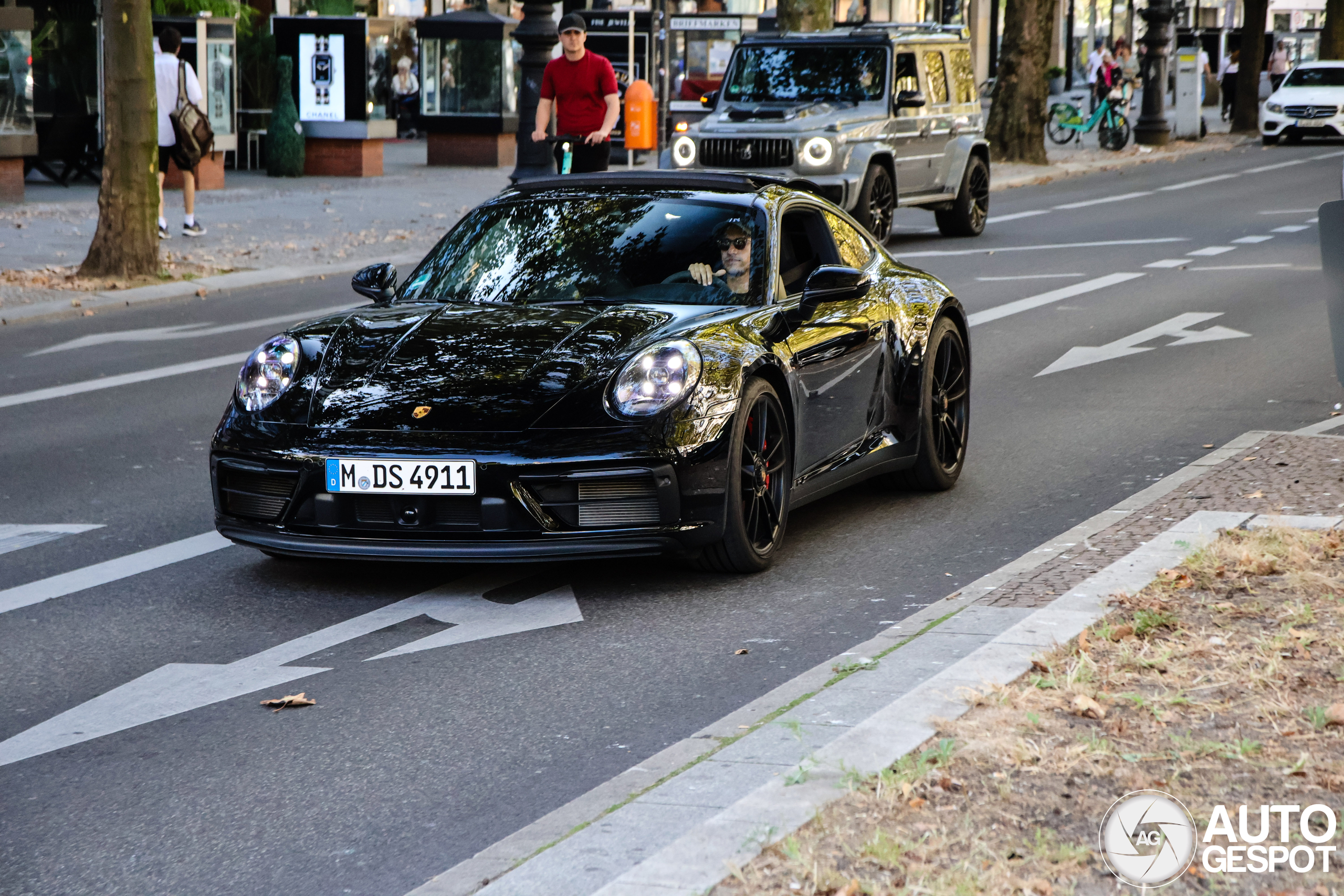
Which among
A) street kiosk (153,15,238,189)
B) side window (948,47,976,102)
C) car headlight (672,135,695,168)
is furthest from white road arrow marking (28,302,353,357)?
street kiosk (153,15,238,189)

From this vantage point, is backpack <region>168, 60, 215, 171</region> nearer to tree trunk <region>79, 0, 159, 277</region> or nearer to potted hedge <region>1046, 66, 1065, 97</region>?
tree trunk <region>79, 0, 159, 277</region>

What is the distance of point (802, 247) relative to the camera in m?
7.54

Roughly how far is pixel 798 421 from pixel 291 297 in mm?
9341

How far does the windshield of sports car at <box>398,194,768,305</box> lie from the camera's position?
7.05 metres

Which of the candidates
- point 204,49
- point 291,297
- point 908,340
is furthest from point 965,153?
point 908,340

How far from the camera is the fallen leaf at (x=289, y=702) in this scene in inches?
205

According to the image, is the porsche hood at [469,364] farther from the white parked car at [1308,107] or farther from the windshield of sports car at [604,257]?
the white parked car at [1308,107]

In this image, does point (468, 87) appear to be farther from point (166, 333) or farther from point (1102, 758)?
point (1102, 758)

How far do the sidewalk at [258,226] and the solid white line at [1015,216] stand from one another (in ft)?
20.0

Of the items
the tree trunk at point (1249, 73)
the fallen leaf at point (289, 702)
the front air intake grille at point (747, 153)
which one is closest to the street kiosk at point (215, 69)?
the front air intake grille at point (747, 153)

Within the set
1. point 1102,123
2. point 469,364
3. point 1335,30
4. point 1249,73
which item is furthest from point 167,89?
point 1335,30

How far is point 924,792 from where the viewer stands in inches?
158

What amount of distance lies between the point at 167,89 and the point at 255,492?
1372cm

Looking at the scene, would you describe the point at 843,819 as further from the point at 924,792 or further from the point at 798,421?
the point at 798,421
